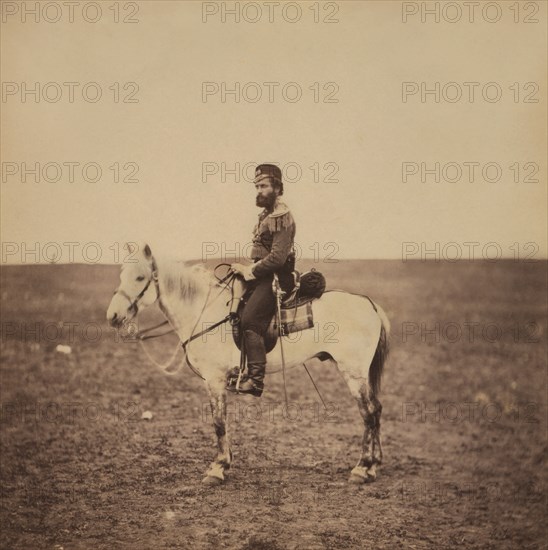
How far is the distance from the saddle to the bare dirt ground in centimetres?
33

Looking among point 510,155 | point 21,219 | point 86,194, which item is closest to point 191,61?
point 86,194

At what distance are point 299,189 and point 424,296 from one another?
115 cm

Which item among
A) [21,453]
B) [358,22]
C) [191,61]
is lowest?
[21,453]

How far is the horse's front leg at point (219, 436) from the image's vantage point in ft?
11.5

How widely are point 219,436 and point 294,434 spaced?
54 centimetres

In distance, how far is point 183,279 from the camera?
348cm

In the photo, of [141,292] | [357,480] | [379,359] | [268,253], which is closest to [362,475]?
[357,480]

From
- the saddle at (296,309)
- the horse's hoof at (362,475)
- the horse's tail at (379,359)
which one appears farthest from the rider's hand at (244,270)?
the horse's hoof at (362,475)

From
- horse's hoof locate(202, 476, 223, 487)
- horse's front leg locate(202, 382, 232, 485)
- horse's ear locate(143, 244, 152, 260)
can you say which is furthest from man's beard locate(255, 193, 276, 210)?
horse's hoof locate(202, 476, 223, 487)

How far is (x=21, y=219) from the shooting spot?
3922 mm

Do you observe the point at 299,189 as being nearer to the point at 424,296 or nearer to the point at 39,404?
the point at 424,296

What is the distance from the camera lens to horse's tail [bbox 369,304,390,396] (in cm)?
360

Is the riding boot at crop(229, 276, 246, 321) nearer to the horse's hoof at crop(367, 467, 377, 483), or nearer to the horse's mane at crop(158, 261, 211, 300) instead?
the horse's mane at crop(158, 261, 211, 300)

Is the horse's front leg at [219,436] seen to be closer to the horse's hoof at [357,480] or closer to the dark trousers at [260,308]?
the dark trousers at [260,308]
